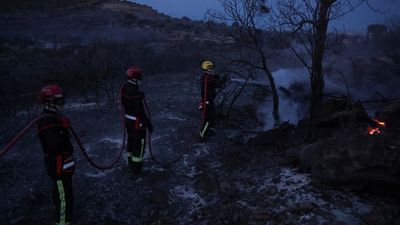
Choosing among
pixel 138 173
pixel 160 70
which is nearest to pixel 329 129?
pixel 138 173

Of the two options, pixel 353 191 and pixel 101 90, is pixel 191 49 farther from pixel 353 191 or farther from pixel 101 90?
pixel 353 191

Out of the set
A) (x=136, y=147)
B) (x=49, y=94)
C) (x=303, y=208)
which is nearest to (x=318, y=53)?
(x=303, y=208)

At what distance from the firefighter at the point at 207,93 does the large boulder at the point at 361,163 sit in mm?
3322

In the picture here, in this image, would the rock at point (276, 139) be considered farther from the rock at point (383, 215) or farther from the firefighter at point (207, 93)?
the rock at point (383, 215)

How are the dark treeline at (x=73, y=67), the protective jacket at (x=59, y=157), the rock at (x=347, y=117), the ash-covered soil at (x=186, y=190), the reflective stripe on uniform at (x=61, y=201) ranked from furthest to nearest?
the dark treeline at (x=73, y=67), the rock at (x=347, y=117), the ash-covered soil at (x=186, y=190), the reflective stripe on uniform at (x=61, y=201), the protective jacket at (x=59, y=157)

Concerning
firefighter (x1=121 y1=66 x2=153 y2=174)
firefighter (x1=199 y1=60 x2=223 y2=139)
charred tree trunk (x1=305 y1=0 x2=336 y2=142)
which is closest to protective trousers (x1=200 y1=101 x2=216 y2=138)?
firefighter (x1=199 y1=60 x2=223 y2=139)

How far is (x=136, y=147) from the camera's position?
6.44 m

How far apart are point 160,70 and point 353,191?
42.0 ft

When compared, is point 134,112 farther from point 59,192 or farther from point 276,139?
point 276,139

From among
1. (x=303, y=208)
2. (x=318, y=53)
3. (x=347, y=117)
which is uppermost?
(x=318, y=53)

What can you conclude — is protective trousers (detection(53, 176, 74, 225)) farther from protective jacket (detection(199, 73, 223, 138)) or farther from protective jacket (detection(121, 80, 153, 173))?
protective jacket (detection(199, 73, 223, 138))

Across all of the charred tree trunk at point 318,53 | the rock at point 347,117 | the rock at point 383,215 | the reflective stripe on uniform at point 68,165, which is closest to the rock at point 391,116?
the rock at point 347,117

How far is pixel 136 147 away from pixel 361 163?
367 cm

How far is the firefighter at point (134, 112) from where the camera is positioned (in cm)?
634
